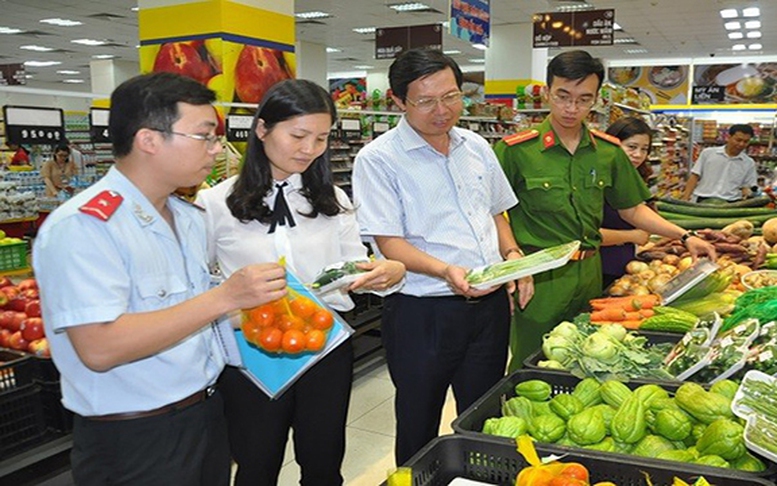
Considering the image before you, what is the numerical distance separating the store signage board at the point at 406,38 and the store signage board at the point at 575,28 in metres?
1.71

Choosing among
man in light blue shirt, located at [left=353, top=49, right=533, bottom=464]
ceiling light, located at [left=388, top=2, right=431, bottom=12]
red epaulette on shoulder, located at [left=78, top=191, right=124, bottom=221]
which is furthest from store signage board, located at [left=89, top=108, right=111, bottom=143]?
ceiling light, located at [left=388, top=2, right=431, bottom=12]

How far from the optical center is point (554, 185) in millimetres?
2994

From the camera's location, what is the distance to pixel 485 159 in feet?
8.86

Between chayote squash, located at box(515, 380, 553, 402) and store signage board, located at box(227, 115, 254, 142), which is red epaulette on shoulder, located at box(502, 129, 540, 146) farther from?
store signage board, located at box(227, 115, 254, 142)

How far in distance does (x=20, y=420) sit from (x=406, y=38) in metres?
10.3

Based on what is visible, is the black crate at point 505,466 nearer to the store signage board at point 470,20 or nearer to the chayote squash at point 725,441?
the chayote squash at point 725,441

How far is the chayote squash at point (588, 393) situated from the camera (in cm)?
192

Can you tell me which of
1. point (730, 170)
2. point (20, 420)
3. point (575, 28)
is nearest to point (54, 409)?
→ point (20, 420)

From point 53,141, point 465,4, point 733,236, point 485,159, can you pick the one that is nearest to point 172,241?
point 485,159

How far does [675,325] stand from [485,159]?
3.13 ft

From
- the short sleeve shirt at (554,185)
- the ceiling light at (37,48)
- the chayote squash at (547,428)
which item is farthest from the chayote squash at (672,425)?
the ceiling light at (37,48)

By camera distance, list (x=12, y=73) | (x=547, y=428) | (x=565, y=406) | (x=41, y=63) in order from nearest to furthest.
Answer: (x=547, y=428), (x=565, y=406), (x=12, y=73), (x=41, y=63)

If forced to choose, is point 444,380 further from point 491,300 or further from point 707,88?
point 707,88

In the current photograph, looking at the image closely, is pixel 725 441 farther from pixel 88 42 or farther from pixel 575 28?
pixel 88 42
